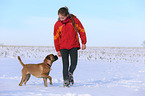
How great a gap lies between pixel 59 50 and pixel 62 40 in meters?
0.36

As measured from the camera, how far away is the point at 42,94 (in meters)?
3.99

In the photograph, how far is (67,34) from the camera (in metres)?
5.07

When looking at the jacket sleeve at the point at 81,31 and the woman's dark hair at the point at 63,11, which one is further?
the jacket sleeve at the point at 81,31

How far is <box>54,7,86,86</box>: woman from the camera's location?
5.04 meters

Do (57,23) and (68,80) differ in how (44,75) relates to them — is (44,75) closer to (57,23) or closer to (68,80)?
(68,80)

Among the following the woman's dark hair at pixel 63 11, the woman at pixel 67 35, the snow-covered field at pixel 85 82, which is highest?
the woman's dark hair at pixel 63 11

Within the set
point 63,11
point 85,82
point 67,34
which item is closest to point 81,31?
point 67,34

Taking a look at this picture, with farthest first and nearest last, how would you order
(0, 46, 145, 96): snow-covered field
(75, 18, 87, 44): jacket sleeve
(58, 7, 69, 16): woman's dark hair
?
1. (75, 18, 87, 44): jacket sleeve
2. (58, 7, 69, 16): woman's dark hair
3. (0, 46, 145, 96): snow-covered field

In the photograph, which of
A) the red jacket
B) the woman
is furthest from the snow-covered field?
the red jacket

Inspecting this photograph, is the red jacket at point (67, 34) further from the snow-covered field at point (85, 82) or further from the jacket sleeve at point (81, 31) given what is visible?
the snow-covered field at point (85, 82)

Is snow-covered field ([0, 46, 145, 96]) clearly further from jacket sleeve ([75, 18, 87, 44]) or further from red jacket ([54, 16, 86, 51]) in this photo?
jacket sleeve ([75, 18, 87, 44])

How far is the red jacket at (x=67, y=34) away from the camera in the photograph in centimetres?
506

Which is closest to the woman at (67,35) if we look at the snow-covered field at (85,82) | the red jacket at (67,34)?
the red jacket at (67,34)

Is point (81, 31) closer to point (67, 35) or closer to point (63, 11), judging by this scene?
point (67, 35)
